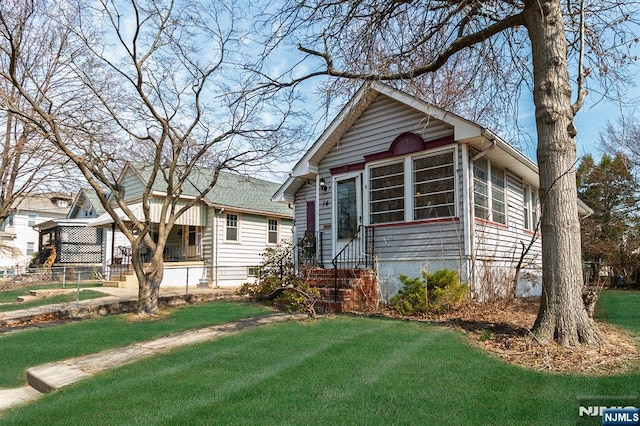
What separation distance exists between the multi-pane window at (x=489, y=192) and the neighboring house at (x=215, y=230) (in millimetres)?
9598

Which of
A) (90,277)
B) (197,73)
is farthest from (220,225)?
(197,73)

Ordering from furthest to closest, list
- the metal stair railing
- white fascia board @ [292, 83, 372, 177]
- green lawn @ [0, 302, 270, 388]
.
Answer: white fascia board @ [292, 83, 372, 177] → the metal stair railing → green lawn @ [0, 302, 270, 388]

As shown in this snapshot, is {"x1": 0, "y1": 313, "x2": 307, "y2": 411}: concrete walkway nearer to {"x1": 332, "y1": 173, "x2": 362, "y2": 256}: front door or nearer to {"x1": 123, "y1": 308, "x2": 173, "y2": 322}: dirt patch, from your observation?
{"x1": 123, "y1": 308, "x2": 173, "y2": 322}: dirt patch

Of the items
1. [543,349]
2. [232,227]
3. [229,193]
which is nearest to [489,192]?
[543,349]

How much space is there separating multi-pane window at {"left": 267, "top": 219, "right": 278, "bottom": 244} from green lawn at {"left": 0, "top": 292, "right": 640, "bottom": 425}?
50.9 ft

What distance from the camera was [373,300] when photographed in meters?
9.76

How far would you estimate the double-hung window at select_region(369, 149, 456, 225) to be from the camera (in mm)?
9602

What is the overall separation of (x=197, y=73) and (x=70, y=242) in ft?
56.4

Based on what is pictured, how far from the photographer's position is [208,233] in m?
19.2

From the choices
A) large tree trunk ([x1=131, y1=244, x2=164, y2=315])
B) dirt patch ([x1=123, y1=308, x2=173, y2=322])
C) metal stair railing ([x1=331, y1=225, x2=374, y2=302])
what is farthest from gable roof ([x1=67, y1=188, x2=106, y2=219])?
metal stair railing ([x1=331, y1=225, x2=374, y2=302])

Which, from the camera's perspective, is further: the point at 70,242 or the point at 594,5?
the point at 70,242

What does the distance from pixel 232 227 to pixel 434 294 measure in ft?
43.1

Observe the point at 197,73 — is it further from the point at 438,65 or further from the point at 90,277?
the point at 90,277

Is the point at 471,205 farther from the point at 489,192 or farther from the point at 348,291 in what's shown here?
the point at 348,291
